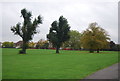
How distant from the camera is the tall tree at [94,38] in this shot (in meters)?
60.0

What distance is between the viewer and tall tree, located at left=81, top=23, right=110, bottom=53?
60000mm

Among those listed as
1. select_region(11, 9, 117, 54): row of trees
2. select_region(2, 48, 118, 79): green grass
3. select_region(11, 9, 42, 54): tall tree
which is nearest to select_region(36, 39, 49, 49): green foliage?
select_region(11, 9, 117, 54): row of trees

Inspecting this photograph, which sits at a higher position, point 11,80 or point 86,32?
point 86,32

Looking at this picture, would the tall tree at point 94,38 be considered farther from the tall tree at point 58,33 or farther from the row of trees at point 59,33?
the tall tree at point 58,33

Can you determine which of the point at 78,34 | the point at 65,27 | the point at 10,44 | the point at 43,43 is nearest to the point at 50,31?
the point at 65,27

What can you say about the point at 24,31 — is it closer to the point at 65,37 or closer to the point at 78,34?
the point at 65,37

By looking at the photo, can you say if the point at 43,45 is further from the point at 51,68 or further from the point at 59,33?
the point at 51,68

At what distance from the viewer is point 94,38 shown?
60062 mm

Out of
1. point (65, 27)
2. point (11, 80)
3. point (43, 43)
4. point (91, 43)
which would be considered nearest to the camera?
point (11, 80)

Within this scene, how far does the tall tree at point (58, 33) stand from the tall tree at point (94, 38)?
845 centimetres

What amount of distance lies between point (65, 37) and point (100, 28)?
16806mm

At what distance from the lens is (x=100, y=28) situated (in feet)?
210

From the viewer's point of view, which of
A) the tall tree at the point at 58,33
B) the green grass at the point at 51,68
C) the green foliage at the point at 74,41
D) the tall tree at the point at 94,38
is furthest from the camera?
the green foliage at the point at 74,41

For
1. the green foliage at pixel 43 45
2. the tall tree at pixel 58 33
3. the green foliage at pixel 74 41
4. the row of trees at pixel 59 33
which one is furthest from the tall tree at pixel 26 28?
the green foliage at pixel 43 45
